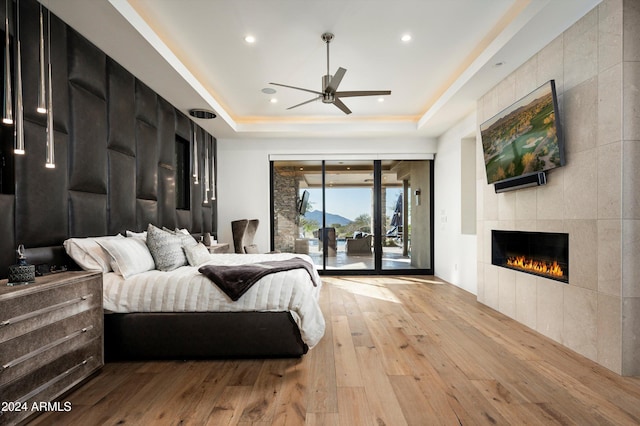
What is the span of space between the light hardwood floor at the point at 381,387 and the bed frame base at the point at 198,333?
105mm

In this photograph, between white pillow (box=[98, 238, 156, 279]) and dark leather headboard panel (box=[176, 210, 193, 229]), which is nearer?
white pillow (box=[98, 238, 156, 279])

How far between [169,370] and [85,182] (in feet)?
5.37

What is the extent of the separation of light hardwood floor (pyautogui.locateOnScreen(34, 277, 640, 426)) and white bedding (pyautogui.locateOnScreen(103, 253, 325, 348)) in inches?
13.5

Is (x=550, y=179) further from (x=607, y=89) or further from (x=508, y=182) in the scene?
(x=607, y=89)

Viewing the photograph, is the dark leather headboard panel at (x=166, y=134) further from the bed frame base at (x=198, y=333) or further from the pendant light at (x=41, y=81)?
the bed frame base at (x=198, y=333)

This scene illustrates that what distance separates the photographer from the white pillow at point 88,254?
8.04 feet

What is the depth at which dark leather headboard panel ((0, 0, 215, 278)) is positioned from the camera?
2225mm

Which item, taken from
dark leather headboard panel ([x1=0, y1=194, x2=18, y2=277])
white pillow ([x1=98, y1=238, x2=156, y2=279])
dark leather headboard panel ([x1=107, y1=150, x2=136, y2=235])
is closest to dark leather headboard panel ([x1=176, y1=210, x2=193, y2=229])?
dark leather headboard panel ([x1=107, y1=150, x2=136, y2=235])

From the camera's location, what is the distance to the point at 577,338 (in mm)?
2639

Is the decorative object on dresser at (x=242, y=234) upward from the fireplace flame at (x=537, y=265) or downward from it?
upward

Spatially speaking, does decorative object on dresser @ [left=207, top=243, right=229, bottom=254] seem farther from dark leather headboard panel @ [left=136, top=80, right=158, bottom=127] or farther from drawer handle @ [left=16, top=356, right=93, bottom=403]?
drawer handle @ [left=16, top=356, right=93, bottom=403]

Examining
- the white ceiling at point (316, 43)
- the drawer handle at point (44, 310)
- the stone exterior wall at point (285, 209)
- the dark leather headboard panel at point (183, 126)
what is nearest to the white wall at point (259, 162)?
the stone exterior wall at point (285, 209)

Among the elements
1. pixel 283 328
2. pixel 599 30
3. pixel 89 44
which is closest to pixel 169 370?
pixel 283 328

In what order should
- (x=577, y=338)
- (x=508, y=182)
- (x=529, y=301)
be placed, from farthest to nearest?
(x=508, y=182)
(x=529, y=301)
(x=577, y=338)
